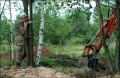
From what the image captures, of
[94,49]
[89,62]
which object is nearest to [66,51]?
[94,49]

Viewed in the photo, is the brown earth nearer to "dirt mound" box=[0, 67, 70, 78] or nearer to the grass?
"dirt mound" box=[0, 67, 70, 78]

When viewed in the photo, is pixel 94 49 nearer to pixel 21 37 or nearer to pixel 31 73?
pixel 21 37

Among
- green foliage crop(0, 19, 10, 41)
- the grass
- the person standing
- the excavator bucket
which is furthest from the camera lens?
the grass

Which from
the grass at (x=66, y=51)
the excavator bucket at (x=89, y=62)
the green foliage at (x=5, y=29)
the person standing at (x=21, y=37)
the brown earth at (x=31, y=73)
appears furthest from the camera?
the grass at (x=66, y=51)

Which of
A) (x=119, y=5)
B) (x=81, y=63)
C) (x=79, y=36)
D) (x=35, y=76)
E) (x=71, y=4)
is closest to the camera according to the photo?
(x=35, y=76)

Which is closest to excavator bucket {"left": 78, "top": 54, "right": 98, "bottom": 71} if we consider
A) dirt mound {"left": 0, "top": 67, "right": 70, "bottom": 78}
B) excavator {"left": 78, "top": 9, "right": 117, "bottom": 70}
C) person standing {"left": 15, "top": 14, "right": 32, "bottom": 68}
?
excavator {"left": 78, "top": 9, "right": 117, "bottom": 70}

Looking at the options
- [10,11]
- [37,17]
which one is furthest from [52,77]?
[37,17]

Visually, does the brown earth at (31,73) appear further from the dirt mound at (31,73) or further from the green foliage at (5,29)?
the green foliage at (5,29)

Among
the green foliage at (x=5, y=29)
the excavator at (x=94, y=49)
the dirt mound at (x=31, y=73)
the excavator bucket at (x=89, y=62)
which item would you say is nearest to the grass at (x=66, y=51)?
the green foliage at (x=5, y=29)

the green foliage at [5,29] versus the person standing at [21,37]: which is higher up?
the person standing at [21,37]

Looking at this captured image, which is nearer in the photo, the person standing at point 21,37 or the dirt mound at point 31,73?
the dirt mound at point 31,73

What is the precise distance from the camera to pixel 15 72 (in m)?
9.22

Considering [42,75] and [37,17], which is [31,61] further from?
[37,17]

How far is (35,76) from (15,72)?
0.77 m
